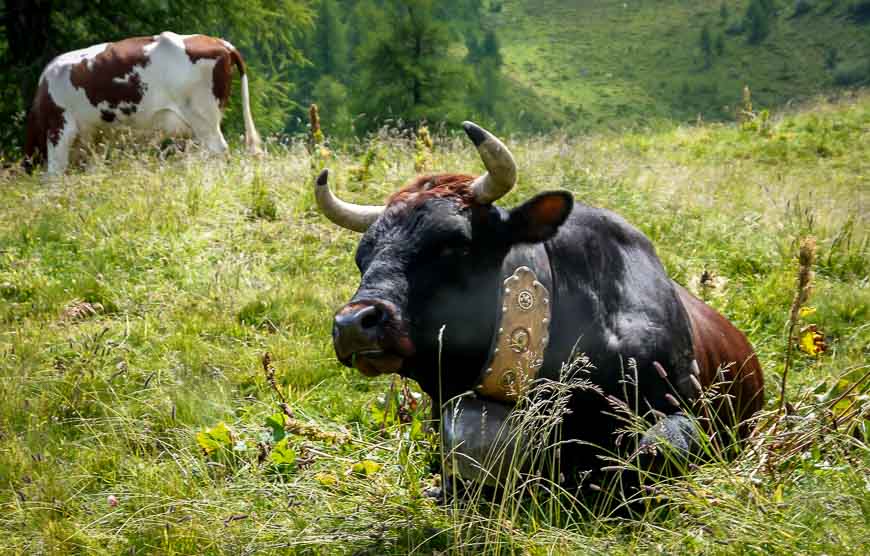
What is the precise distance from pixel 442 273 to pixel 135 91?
29.3ft

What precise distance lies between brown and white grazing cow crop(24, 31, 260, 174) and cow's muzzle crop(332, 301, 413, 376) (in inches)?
333

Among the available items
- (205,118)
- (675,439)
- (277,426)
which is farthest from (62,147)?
(675,439)

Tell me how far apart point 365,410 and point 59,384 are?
173 cm

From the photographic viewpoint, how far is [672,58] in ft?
214

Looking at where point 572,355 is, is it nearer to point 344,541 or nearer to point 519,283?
point 519,283

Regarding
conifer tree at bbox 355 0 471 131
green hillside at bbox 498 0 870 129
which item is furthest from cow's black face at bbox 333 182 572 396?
green hillside at bbox 498 0 870 129

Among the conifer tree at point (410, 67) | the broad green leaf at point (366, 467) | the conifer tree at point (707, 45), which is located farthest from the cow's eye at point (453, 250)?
the conifer tree at point (707, 45)

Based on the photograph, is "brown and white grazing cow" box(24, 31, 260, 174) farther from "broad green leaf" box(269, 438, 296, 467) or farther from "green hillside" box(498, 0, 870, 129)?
"green hillside" box(498, 0, 870, 129)

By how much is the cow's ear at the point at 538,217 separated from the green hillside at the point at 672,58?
4458cm

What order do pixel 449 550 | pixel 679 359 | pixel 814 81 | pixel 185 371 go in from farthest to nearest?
pixel 814 81 → pixel 185 371 → pixel 679 359 → pixel 449 550

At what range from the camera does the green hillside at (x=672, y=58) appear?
5503 centimetres

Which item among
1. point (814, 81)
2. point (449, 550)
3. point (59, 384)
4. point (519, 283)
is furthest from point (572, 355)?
point (814, 81)

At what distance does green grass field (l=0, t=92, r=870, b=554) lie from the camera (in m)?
3.06

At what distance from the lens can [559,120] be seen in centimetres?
5944
